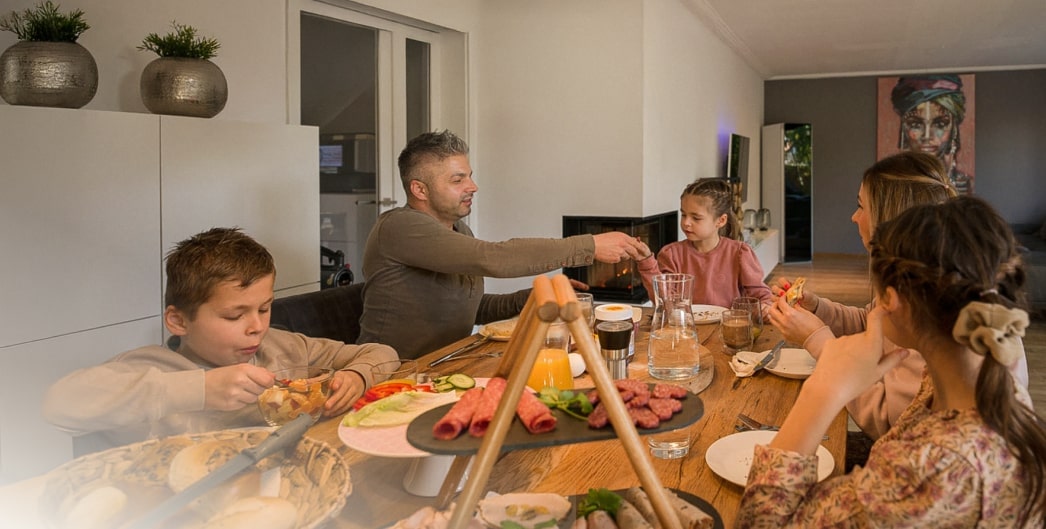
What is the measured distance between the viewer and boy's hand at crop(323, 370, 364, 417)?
51.4 inches

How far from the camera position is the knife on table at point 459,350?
1.90 metres

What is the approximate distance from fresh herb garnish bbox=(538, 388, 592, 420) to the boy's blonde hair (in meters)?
0.76

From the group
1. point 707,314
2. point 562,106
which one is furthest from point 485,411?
point 562,106

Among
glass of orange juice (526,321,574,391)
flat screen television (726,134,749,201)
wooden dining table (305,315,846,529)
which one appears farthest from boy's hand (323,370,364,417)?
flat screen television (726,134,749,201)

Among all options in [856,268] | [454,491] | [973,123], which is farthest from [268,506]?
[973,123]

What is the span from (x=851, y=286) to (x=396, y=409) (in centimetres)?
773

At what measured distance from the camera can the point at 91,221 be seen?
220 centimetres

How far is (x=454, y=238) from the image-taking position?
2.31m

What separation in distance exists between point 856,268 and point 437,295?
8.10 m

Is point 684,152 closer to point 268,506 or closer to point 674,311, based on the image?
point 674,311

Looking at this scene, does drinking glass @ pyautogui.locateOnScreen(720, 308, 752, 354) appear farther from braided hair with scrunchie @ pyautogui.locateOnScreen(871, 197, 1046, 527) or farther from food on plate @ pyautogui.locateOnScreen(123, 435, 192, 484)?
food on plate @ pyautogui.locateOnScreen(123, 435, 192, 484)

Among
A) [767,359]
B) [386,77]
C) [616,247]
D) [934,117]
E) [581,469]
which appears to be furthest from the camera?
[934,117]

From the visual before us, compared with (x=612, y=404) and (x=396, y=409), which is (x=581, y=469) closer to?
(x=396, y=409)

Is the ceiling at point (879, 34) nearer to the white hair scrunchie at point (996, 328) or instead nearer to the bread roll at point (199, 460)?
the white hair scrunchie at point (996, 328)
